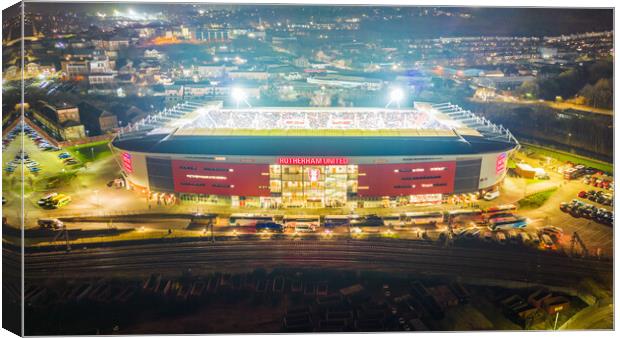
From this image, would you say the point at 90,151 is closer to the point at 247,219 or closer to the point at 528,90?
the point at 247,219

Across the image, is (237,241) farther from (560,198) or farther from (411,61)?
(560,198)

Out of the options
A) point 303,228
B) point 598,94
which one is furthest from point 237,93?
point 598,94

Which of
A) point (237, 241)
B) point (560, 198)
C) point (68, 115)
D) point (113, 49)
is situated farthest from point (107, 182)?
point (560, 198)

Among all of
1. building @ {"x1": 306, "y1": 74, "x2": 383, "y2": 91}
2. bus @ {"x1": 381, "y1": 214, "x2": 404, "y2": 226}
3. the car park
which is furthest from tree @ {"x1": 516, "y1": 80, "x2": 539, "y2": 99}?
bus @ {"x1": 381, "y1": 214, "x2": 404, "y2": 226}

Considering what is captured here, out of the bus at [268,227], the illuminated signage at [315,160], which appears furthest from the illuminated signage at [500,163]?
the bus at [268,227]

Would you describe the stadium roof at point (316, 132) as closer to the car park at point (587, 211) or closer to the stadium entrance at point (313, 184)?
the stadium entrance at point (313, 184)
